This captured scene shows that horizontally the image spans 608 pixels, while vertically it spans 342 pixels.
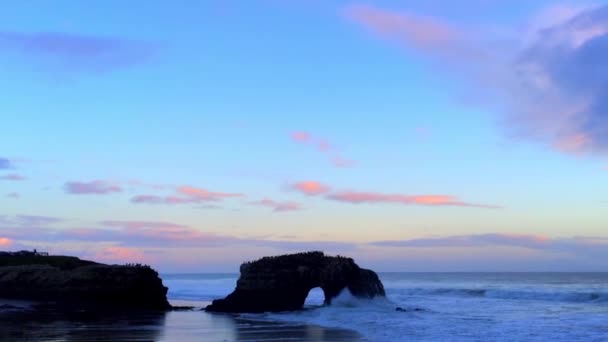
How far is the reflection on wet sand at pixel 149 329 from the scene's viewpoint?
27312mm

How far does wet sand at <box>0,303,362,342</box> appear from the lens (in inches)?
1078

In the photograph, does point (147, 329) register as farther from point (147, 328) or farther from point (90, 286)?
point (90, 286)

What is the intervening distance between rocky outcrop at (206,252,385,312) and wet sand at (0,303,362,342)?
286 inches

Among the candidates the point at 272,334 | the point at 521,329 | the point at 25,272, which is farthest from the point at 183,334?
the point at 25,272

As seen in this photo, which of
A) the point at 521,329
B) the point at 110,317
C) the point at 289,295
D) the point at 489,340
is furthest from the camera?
the point at 289,295

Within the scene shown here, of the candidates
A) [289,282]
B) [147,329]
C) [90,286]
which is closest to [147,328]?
[147,329]

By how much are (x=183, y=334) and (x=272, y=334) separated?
3.97 metres

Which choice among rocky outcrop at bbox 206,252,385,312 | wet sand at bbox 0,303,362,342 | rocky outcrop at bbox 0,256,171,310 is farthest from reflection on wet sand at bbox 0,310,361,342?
rocky outcrop at bbox 0,256,171,310

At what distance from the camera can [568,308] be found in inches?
2124

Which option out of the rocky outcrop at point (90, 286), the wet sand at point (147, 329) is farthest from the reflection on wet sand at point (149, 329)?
the rocky outcrop at point (90, 286)

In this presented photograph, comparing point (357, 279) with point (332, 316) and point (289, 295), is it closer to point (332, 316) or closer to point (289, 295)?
point (289, 295)

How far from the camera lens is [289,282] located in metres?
49.0

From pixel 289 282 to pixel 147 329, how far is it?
1874 cm

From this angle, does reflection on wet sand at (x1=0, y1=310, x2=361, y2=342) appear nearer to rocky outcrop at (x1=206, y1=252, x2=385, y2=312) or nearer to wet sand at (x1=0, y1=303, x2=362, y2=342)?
wet sand at (x1=0, y1=303, x2=362, y2=342)
